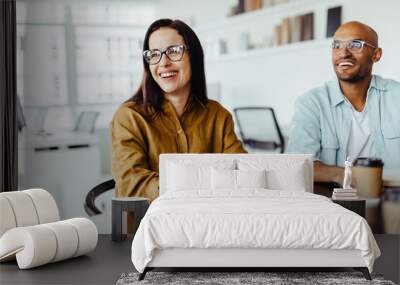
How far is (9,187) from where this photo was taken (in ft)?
24.8

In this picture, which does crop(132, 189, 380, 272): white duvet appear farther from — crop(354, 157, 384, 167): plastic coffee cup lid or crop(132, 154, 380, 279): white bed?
crop(354, 157, 384, 167): plastic coffee cup lid

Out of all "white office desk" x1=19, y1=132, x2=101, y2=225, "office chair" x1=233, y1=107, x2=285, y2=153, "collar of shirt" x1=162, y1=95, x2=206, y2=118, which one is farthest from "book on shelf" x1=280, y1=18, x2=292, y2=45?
"white office desk" x1=19, y1=132, x2=101, y2=225

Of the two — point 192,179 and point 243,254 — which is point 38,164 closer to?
point 192,179

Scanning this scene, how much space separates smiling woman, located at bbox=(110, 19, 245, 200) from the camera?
285 inches

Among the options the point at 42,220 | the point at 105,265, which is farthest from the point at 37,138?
the point at 105,265

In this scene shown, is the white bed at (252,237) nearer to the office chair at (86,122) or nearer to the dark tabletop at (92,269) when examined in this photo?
the dark tabletop at (92,269)

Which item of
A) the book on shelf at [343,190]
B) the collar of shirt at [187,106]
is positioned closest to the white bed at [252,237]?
the book on shelf at [343,190]

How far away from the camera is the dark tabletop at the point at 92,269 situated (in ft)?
17.2

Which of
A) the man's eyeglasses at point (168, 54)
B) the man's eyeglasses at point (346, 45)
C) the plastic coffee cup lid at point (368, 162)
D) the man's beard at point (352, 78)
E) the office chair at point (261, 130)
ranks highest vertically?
the man's eyeglasses at point (346, 45)

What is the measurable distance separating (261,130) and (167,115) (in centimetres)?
97

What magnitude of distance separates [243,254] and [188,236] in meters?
0.43

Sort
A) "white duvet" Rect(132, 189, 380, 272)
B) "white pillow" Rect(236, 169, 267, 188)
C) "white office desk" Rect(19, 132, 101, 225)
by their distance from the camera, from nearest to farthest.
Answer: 1. "white duvet" Rect(132, 189, 380, 272)
2. "white pillow" Rect(236, 169, 267, 188)
3. "white office desk" Rect(19, 132, 101, 225)

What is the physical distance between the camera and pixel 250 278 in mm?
5211

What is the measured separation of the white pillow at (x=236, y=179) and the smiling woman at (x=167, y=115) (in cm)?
75
